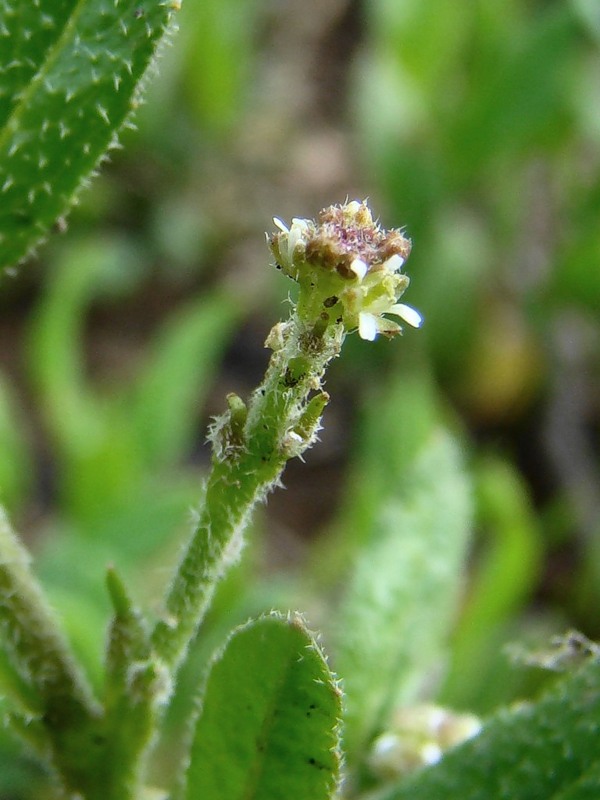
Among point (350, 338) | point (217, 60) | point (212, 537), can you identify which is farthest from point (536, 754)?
point (217, 60)

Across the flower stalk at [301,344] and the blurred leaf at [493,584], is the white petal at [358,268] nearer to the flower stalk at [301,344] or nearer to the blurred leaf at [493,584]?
the flower stalk at [301,344]

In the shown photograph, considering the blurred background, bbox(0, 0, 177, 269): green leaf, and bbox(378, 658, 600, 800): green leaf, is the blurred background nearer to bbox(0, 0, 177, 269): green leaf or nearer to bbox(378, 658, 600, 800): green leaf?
bbox(378, 658, 600, 800): green leaf

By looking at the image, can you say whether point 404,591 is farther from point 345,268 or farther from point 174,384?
point 174,384

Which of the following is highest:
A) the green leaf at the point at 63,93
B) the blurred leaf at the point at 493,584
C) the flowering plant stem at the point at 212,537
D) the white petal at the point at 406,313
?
the blurred leaf at the point at 493,584

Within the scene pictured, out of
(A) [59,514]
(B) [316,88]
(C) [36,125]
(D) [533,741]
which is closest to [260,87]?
(B) [316,88]

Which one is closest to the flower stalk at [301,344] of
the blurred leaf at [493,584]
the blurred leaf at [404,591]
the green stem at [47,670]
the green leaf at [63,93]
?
the green stem at [47,670]

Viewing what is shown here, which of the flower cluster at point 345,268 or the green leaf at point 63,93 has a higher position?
the green leaf at point 63,93

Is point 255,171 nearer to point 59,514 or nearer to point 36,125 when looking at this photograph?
point 59,514
